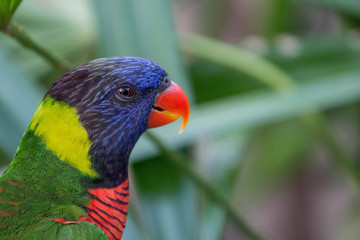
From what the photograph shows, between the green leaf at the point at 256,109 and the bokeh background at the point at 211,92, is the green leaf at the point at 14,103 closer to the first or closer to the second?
the bokeh background at the point at 211,92

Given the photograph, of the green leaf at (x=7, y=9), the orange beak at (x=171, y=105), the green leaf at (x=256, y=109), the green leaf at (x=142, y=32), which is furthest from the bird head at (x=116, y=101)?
the green leaf at (x=142, y=32)

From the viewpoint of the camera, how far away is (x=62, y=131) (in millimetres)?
863

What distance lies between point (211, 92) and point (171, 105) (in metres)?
0.81

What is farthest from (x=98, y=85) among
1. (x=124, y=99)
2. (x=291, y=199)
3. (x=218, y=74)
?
(x=291, y=199)

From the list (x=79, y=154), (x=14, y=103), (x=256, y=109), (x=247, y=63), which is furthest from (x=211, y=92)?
(x=79, y=154)

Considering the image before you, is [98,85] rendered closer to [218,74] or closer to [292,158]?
[218,74]

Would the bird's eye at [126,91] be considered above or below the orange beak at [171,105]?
above

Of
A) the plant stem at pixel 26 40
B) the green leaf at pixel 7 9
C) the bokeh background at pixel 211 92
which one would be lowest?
the bokeh background at pixel 211 92

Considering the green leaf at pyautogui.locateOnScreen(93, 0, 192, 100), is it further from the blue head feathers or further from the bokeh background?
the blue head feathers

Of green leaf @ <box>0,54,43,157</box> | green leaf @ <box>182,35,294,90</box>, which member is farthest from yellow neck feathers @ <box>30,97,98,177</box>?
green leaf @ <box>182,35,294,90</box>

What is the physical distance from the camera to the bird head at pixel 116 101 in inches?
33.8

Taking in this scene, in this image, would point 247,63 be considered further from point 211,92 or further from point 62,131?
point 62,131

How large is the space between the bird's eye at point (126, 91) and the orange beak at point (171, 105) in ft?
0.18

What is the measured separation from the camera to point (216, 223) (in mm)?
1276
